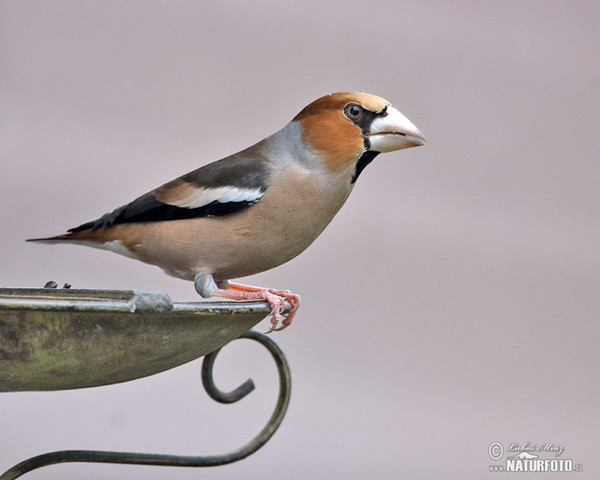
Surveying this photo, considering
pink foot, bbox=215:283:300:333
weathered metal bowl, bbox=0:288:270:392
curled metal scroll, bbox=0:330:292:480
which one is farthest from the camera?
pink foot, bbox=215:283:300:333

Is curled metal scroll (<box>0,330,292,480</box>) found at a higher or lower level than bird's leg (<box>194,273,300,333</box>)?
lower

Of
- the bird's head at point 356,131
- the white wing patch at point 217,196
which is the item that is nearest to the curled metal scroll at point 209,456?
the white wing patch at point 217,196

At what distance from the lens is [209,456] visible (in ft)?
4.29

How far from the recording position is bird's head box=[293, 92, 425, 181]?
52.7 inches

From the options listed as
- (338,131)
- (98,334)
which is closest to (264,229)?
(338,131)

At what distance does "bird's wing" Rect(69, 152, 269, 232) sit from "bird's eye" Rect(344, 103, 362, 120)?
0.56 ft

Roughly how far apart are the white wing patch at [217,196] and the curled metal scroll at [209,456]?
0.23 meters

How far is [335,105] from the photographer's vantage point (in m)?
1.40

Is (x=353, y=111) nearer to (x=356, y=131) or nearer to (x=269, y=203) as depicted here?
(x=356, y=131)

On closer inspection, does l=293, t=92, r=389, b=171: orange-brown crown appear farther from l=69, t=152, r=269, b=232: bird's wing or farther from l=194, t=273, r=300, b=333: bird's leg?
l=194, t=273, r=300, b=333: bird's leg

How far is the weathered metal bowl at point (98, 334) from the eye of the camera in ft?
2.68

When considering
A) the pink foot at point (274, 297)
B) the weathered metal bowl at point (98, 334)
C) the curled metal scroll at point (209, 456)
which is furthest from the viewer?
the pink foot at point (274, 297)

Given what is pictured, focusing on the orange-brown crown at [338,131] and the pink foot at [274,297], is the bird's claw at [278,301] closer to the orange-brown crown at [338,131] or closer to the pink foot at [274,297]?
the pink foot at [274,297]

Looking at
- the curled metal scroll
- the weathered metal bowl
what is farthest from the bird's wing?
the weathered metal bowl
